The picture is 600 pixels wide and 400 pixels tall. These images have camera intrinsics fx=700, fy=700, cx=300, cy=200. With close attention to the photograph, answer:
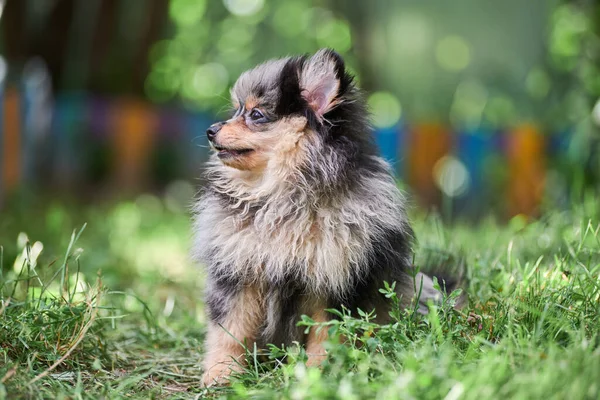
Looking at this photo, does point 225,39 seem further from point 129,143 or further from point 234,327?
point 234,327

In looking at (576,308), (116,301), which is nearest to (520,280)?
(576,308)

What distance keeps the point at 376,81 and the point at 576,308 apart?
949 cm

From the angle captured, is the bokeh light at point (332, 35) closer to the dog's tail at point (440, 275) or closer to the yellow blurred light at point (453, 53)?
the yellow blurred light at point (453, 53)

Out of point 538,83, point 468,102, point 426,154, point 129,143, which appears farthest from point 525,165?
point 129,143

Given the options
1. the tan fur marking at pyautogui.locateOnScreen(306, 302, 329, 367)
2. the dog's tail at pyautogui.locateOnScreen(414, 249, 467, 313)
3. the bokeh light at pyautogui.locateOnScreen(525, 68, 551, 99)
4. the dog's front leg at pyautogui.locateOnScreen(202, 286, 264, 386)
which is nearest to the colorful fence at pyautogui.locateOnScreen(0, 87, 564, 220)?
the bokeh light at pyautogui.locateOnScreen(525, 68, 551, 99)

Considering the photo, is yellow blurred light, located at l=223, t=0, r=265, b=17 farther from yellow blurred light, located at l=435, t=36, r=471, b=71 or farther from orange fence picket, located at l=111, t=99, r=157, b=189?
yellow blurred light, located at l=435, t=36, r=471, b=71

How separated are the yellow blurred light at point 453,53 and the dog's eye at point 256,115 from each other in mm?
7413

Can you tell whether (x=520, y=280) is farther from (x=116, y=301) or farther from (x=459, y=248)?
(x=116, y=301)

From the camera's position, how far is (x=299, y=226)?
288 centimetres

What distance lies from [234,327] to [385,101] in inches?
374

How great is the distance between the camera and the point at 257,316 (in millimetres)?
2951

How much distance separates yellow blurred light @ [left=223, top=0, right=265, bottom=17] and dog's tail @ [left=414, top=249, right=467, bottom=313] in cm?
1104

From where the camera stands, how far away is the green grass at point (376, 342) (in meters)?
2.02

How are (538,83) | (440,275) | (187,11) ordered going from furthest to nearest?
(187,11)
(538,83)
(440,275)
